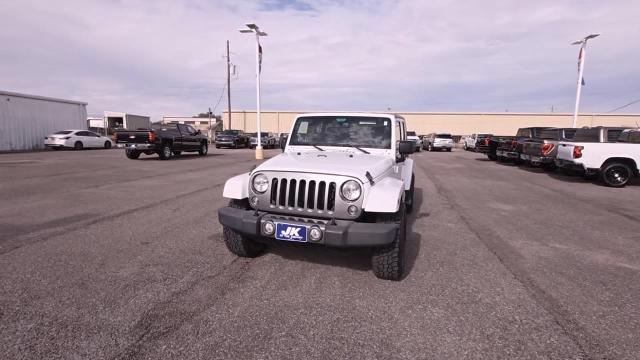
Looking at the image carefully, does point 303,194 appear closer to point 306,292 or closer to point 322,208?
point 322,208

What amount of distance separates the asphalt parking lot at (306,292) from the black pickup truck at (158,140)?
9979 mm

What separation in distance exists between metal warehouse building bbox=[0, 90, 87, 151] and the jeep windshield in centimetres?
2444

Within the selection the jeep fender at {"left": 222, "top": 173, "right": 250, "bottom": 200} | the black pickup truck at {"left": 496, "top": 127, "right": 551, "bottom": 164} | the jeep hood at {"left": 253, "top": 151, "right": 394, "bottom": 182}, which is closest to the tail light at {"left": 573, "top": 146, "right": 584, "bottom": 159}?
the black pickup truck at {"left": 496, "top": 127, "right": 551, "bottom": 164}

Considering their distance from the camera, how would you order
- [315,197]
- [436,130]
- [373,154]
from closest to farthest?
[315,197] → [373,154] → [436,130]

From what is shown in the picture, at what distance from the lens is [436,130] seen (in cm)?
5019

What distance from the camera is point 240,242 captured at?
399 cm

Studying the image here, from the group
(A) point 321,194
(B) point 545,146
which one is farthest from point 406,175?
(B) point 545,146

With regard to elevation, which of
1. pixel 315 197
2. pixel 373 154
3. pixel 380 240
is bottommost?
pixel 380 240

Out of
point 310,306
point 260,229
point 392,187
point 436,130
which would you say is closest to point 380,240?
point 392,187

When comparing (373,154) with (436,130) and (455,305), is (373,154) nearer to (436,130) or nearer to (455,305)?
(455,305)

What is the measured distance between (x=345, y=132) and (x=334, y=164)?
126cm

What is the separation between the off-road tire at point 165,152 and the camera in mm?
16339

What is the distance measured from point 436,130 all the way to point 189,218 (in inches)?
1926

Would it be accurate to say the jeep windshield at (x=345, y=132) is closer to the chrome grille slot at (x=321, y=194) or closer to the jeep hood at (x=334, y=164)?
the jeep hood at (x=334, y=164)
